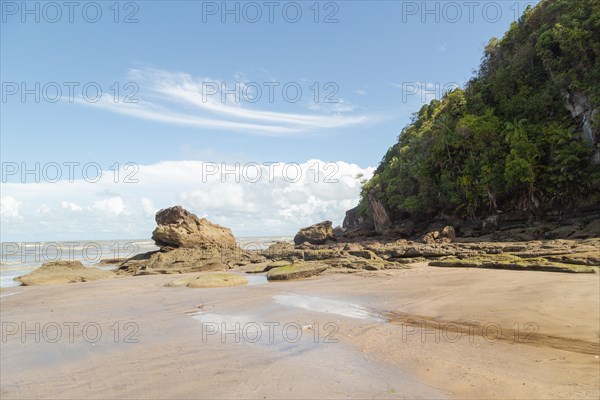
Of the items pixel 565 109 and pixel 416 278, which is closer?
pixel 416 278

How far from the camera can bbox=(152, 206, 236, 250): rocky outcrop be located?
94.5 feet

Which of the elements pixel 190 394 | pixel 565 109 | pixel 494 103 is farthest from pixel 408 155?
pixel 190 394

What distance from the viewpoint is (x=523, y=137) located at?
26.2 m

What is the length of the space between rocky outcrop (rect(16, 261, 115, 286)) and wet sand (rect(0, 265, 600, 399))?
28.7ft

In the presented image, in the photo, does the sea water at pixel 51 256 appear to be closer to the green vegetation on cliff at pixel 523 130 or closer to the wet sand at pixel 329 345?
the wet sand at pixel 329 345

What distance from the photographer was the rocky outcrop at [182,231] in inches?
1134

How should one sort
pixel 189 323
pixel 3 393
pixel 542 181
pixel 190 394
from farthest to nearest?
1. pixel 542 181
2. pixel 189 323
3. pixel 3 393
4. pixel 190 394

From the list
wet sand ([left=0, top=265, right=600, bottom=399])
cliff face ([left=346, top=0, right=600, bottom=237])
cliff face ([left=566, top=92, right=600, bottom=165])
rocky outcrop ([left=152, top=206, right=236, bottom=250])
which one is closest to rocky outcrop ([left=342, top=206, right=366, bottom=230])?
cliff face ([left=346, top=0, right=600, bottom=237])

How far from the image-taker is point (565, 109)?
26.8 metres

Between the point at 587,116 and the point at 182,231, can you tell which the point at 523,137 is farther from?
the point at 182,231

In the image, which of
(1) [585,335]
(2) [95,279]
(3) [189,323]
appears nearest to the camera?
(1) [585,335]

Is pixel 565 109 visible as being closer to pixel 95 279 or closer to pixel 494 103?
pixel 494 103

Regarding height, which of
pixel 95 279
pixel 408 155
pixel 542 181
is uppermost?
pixel 408 155

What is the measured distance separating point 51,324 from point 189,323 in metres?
3.52
